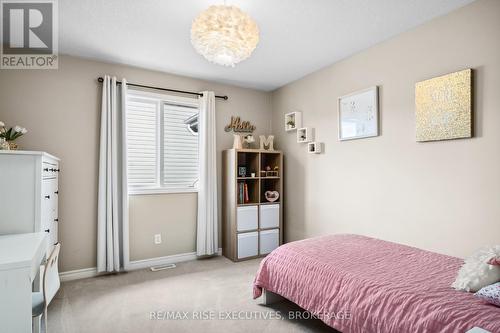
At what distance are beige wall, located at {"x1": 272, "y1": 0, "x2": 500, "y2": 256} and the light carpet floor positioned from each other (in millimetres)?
1255

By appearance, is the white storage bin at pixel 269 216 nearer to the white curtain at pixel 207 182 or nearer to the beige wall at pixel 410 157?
the beige wall at pixel 410 157

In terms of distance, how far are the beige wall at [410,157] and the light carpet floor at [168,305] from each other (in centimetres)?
125

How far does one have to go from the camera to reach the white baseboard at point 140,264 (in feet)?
10.3

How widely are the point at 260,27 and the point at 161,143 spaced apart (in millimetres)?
2004

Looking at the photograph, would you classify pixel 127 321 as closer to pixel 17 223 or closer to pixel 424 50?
pixel 17 223

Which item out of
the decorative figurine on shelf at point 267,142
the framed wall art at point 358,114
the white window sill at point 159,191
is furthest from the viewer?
the decorative figurine on shelf at point 267,142

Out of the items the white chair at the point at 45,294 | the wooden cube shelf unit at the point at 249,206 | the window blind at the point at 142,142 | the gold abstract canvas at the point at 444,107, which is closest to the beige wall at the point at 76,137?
the window blind at the point at 142,142

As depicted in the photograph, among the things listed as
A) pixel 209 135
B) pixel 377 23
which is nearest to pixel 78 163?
pixel 209 135

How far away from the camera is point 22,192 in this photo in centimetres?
222

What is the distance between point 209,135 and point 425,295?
9.99 feet

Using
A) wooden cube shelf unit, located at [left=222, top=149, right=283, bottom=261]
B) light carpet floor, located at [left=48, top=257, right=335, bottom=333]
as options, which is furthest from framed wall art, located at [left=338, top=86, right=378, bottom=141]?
light carpet floor, located at [left=48, top=257, right=335, bottom=333]

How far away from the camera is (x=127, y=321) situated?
2.27m

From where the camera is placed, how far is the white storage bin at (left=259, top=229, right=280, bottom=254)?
4.02m

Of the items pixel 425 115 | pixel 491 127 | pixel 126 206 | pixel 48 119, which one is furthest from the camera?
pixel 126 206
